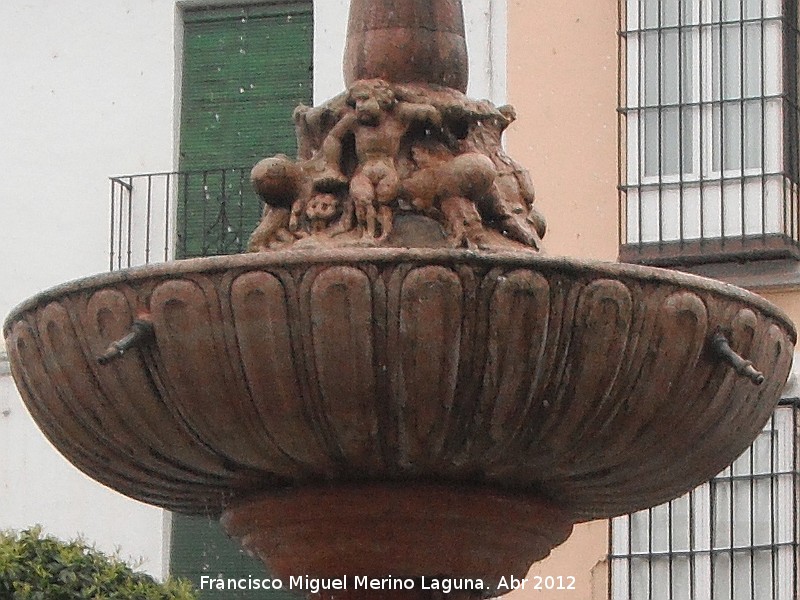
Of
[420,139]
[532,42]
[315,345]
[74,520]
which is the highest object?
[532,42]

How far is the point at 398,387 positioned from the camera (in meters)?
6.70

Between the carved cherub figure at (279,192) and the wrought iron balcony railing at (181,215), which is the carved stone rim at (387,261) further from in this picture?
the wrought iron balcony railing at (181,215)

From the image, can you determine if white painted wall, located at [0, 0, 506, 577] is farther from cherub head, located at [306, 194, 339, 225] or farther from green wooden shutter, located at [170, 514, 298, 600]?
cherub head, located at [306, 194, 339, 225]

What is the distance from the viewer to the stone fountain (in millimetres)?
6684

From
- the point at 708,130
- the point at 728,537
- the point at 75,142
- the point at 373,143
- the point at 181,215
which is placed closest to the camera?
the point at 373,143

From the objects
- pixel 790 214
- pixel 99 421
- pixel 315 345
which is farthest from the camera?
pixel 790 214

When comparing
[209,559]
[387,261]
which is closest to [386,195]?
[387,261]

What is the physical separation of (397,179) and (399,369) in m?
0.93

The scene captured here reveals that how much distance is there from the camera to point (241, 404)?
6.80m

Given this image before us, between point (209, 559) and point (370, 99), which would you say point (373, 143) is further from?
point (209, 559)

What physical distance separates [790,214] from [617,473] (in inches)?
267

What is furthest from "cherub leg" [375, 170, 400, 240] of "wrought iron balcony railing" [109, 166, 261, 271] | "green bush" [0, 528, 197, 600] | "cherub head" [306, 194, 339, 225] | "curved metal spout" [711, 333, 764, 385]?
"wrought iron balcony railing" [109, 166, 261, 271]

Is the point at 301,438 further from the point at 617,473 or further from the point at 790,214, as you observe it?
the point at 790,214

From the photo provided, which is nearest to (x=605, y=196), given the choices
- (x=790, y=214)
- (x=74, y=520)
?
(x=790, y=214)
